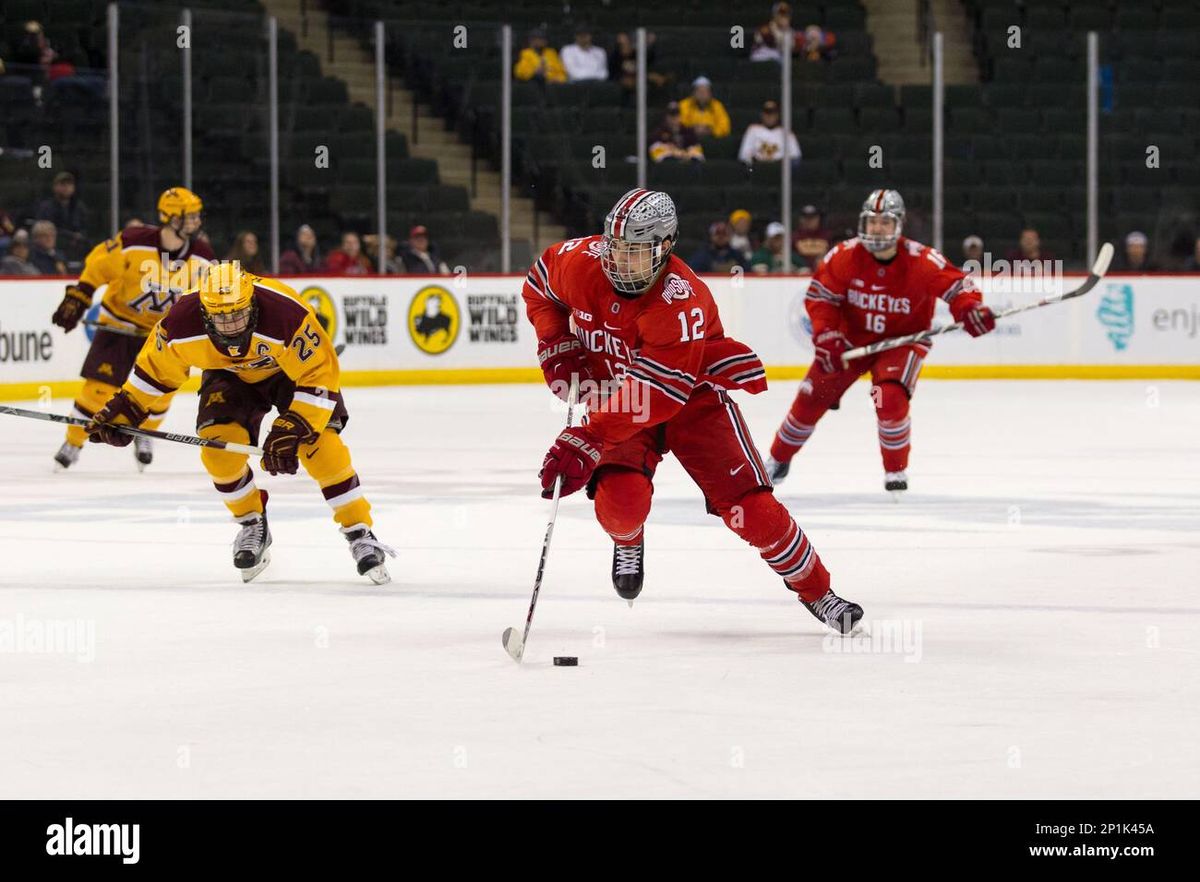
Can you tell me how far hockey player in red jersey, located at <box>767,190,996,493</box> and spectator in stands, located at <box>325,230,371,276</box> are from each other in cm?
590

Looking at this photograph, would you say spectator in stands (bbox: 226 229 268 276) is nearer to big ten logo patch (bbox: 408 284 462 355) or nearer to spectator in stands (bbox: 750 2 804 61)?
big ten logo patch (bbox: 408 284 462 355)

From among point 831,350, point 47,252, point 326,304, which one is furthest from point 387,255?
point 831,350

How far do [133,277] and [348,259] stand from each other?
4.61 meters

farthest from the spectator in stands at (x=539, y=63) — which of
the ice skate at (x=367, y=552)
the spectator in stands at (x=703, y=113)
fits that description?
the ice skate at (x=367, y=552)

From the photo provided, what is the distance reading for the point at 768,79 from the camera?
15.6 meters

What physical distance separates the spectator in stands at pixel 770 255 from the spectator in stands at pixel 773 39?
148 centimetres

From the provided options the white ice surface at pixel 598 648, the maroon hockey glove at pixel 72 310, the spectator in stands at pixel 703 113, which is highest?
the spectator in stands at pixel 703 113

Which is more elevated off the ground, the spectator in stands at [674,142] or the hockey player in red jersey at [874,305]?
the spectator in stands at [674,142]

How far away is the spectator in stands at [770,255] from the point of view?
15.0 meters

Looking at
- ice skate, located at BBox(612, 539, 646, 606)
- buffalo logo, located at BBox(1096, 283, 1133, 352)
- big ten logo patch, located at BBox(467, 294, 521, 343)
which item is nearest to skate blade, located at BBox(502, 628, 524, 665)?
ice skate, located at BBox(612, 539, 646, 606)

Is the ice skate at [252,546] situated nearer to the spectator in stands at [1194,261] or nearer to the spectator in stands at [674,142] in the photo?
the spectator in stands at [674,142]

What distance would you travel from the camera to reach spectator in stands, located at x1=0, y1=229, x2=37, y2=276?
493 inches

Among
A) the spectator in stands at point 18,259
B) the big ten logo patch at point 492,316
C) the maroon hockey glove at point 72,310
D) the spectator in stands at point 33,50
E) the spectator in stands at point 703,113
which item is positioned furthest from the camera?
the spectator in stands at point 703,113
